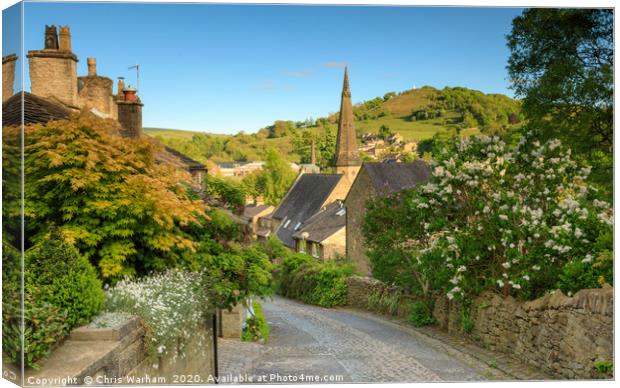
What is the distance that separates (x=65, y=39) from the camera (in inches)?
336

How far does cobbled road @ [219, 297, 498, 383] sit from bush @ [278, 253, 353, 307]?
8726 mm

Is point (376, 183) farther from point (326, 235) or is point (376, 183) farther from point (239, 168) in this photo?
point (326, 235)

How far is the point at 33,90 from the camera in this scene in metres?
9.11

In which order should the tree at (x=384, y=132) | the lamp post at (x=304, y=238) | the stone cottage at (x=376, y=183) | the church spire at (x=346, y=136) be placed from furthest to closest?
the lamp post at (x=304, y=238)
the stone cottage at (x=376, y=183)
the tree at (x=384, y=132)
the church spire at (x=346, y=136)

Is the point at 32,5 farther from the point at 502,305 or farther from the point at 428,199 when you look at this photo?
the point at 502,305

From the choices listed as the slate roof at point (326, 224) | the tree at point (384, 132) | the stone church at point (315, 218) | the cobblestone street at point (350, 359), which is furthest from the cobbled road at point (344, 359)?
the slate roof at point (326, 224)

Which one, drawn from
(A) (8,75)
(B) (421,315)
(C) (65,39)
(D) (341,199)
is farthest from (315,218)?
(A) (8,75)

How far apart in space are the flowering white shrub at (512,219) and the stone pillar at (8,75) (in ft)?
23.1

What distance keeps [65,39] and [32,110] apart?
99 centimetres

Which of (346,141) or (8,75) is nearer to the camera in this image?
(8,75)

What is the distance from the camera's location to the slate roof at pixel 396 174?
12586mm

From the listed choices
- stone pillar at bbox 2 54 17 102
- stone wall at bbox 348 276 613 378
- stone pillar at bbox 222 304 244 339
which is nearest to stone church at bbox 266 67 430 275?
stone pillar at bbox 222 304 244 339

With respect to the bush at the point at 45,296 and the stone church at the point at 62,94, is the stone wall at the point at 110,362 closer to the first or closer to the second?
the bush at the point at 45,296

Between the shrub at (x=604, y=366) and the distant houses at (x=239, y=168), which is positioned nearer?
the shrub at (x=604, y=366)
